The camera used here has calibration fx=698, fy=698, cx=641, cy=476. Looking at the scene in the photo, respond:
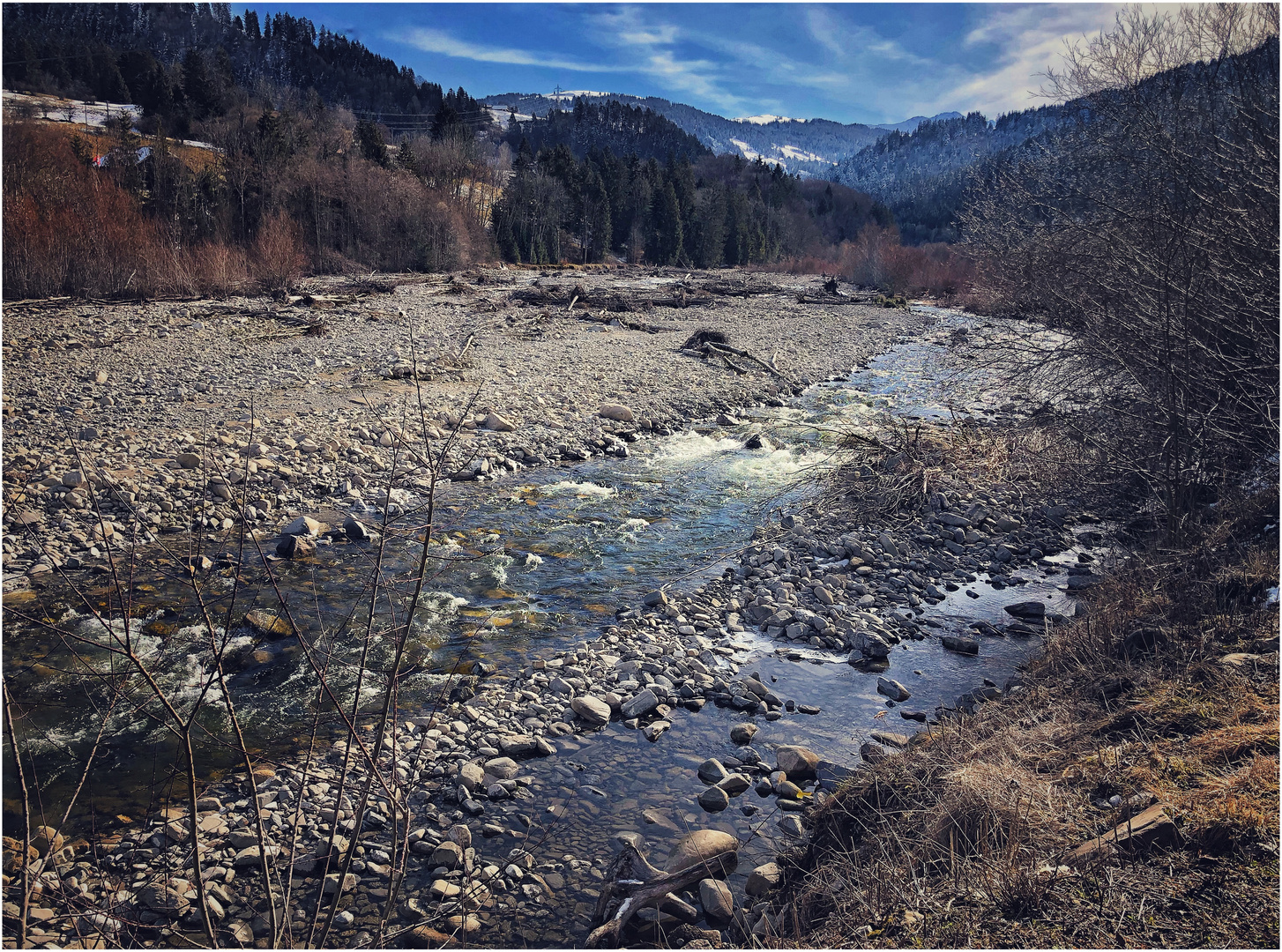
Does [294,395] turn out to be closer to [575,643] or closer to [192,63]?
[575,643]

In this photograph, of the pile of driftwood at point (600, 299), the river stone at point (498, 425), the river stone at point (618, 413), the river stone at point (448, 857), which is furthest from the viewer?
the pile of driftwood at point (600, 299)

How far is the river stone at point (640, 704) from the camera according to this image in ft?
17.1

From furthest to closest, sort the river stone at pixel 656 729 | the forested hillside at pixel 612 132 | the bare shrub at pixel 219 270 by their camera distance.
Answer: the forested hillside at pixel 612 132, the bare shrub at pixel 219 270, the river stone at pixel 656 729

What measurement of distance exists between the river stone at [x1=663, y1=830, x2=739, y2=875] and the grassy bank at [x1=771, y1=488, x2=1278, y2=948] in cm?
30

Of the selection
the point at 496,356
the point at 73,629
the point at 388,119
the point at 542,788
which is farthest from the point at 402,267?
the point at 388,119

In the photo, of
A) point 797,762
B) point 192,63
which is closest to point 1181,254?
point 797,762

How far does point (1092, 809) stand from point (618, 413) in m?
10.9

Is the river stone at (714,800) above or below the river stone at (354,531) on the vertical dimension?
below

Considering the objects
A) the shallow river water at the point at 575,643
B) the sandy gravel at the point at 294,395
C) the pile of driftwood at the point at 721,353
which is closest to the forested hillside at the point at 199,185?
the sandy gravel at the point at 294,395

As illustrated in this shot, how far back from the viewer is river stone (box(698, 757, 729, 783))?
4.54m

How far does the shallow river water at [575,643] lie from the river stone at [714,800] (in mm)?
67

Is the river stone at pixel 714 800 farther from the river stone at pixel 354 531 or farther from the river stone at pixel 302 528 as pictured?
the river stone at pixel 302 528

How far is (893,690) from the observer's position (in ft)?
18.2

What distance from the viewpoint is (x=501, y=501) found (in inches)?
382
